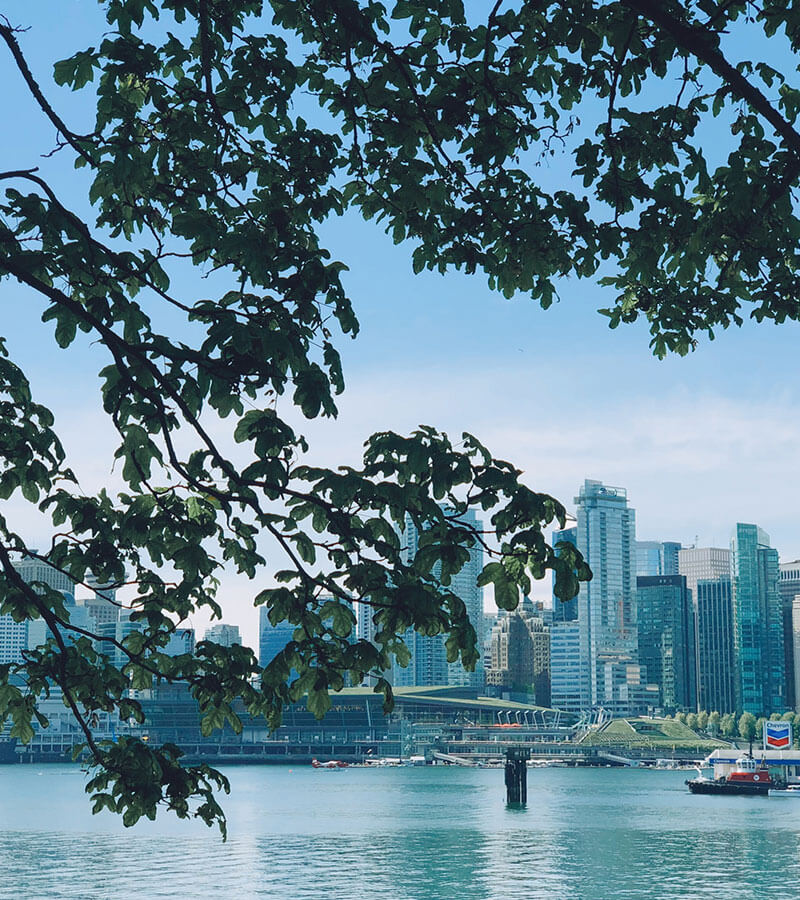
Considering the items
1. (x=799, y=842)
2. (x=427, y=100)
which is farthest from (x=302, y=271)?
(x=799, y=842)

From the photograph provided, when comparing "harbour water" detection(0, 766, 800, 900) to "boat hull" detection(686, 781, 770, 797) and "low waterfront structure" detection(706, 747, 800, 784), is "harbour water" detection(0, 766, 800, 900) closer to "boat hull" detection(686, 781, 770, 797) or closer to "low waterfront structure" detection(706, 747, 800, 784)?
"boat hull" detection(686, 781, 770, 797)

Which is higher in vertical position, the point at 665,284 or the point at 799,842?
the point at 665,284

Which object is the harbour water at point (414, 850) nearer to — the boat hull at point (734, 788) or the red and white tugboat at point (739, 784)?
the boat hull at point (734, 788)

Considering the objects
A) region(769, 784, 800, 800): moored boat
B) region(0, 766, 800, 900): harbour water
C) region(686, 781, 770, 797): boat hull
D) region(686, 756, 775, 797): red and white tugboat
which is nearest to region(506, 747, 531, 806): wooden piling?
region(0, 766, 800, 900): harbour water

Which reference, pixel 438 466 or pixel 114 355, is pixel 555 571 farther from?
pixel 114 355

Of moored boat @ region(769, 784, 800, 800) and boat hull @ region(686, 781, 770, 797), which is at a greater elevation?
boat hull @ region(686, 781, 770, 797)

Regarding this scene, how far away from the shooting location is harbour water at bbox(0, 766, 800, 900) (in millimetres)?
56625

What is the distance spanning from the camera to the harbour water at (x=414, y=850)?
56625mm

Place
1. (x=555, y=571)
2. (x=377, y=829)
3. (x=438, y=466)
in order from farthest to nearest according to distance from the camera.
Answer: (x=377, y=829) < (x=438, y=466) < (x=555, y=571)

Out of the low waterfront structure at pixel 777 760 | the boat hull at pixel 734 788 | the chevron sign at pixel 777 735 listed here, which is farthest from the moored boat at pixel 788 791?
the chevron sign at pixel 777 735

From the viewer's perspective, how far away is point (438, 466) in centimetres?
736

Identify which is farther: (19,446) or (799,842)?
(799,842)

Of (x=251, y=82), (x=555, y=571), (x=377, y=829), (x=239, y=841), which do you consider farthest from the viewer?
(x=377, y=829)

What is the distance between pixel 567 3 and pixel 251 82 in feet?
8.52
